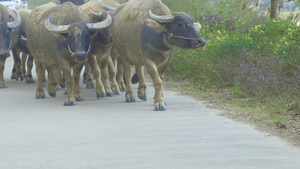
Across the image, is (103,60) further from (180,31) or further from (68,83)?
(180,31)

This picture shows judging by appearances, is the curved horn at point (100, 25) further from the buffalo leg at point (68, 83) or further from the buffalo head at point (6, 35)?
the buffalo head at point (6, 35)

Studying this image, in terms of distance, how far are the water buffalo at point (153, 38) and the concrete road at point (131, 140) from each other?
69 cm

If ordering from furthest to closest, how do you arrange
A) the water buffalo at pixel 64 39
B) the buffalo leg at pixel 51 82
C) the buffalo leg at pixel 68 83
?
1. the buffalo leg at pixel 51 82
2. the buffalo leg at pixel 68 83
3. the water buffalo at pixel 64 39

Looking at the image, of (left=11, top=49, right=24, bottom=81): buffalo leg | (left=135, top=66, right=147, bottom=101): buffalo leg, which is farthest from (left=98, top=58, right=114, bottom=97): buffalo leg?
(left=11, top=49, right=24, bottom=81): buffalo leg

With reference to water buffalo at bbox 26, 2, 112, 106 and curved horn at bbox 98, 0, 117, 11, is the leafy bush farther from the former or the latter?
water buffalo at bbox 26, 2, 112, 106

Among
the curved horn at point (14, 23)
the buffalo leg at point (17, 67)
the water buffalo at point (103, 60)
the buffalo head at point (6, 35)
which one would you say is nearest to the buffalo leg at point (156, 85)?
the water buffalo at point (103, 60)

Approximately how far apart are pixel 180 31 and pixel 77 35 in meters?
1.93

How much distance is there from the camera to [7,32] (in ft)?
45.6

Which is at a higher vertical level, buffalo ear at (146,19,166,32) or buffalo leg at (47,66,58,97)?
buffalo ear at (146,19,166,32)

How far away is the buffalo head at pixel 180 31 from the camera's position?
1013 cm

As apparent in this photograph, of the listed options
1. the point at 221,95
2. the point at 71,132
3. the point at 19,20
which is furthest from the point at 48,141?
the point at 19,20

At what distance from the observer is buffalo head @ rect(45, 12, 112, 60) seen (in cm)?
1062

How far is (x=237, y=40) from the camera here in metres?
12.7

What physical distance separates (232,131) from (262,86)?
8.36 ft
